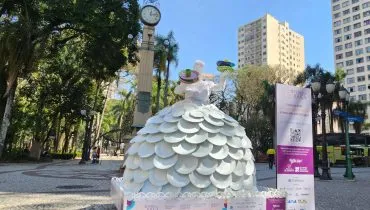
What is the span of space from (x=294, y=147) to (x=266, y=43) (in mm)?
103542

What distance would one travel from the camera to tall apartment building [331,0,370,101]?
89.1 metres

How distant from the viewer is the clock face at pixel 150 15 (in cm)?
1702

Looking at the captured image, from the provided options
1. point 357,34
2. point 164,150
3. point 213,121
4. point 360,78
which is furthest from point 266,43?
point 164,150

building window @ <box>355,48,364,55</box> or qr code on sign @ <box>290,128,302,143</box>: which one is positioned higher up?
building window @ <box>355,48,364,55</box>

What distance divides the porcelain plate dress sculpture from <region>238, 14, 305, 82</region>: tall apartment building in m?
99.2

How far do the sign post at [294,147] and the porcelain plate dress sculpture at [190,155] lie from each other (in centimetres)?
61

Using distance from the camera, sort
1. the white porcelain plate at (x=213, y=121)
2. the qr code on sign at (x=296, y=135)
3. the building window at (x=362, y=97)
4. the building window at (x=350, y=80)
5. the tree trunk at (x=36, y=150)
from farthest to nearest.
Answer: the building window at (x=350, y=80) → the building window at (x=362, y=97) → the tree trunk at (x=36, y=150) → the qr code on sign at (x=296, y=135) → the white porcelain plate at (x=213, y=121)

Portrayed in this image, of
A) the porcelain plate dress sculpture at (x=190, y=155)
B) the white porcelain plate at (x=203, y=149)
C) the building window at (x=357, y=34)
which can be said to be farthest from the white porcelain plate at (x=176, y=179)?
the building window at (x=357, y=34)

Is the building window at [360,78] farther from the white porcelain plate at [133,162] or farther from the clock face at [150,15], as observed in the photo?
the white porcelain plate at [133,162]

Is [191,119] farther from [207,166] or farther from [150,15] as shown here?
[150,15]

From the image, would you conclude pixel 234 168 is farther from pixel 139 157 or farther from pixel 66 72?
pixel 66 72

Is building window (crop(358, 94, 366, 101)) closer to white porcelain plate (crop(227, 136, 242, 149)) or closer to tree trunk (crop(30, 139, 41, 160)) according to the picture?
tree trunk (crop(30, 139, 41, 160))

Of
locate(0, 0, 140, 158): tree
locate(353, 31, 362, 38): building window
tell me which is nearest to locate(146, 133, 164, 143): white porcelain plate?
locate(0, 0, 140, 158): tree

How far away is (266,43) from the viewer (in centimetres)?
10450
